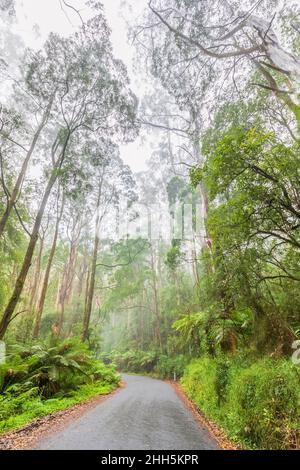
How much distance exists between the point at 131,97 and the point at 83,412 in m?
11.5

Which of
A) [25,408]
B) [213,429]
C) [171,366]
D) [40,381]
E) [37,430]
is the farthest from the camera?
[171,366]

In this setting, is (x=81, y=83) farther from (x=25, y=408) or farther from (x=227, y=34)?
(x=25, y=408)

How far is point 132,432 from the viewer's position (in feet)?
16.5

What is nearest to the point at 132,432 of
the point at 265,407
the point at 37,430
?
A: the point at 37,430

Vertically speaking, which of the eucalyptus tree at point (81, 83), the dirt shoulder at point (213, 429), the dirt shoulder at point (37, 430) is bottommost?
the dirt shoulder at point (213, 429)

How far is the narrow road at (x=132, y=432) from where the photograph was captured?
429cm

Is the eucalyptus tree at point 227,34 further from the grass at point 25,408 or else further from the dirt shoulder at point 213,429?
the grass at point 25,408

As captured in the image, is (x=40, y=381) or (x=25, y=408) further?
(x=40, y=381)

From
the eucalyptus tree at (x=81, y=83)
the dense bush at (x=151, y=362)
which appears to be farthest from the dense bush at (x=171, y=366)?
the eucalyptus tree at (x=81, y=83)

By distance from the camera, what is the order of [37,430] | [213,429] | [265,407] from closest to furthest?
[265,407], [37,430], [213,429]

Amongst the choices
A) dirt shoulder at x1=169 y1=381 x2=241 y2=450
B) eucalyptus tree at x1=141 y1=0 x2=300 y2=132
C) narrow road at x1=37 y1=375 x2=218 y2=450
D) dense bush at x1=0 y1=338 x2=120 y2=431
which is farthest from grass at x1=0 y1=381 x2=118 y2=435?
eucalyptus tree at x1=141 y1=0 x2=300 y2=132

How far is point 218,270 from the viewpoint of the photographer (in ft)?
23.9

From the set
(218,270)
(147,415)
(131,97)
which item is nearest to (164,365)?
(147,415)

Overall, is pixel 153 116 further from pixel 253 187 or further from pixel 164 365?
pixel 164 365
